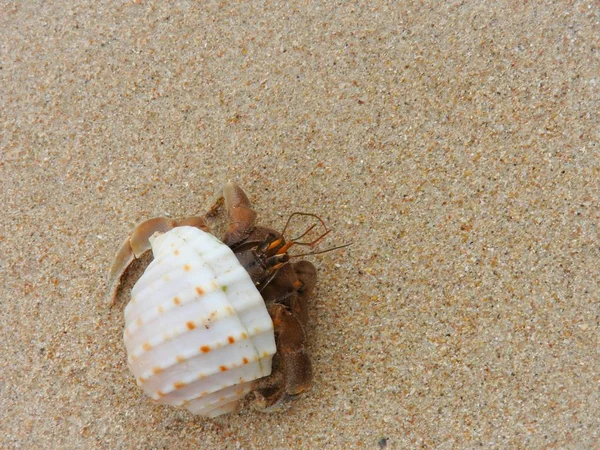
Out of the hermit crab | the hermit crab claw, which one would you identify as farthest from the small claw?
the hermit crab claw

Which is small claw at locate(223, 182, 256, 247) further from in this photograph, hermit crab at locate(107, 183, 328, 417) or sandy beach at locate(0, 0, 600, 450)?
sandy beach at locate(0, 0, 600, 450)

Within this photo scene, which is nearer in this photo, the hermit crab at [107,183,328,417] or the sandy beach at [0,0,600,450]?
the hermit crab at [107,183,328,417]

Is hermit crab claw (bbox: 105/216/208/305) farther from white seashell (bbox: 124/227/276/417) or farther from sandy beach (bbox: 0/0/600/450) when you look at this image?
white seashell (bbox: 124/227/276/417)

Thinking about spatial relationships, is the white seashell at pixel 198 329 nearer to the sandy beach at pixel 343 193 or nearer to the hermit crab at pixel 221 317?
the hermit crab at pixel 221 317

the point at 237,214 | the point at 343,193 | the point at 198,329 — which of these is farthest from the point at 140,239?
the point at 343,193

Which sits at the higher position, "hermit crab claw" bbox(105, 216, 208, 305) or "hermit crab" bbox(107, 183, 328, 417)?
"hermit crab claw" bbox(105, 216, 208, 305)

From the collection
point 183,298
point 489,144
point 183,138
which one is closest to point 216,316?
point 183,298

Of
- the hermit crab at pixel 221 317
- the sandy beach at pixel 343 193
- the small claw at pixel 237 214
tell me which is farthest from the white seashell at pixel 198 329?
the sandy beach at pixel 343 193
